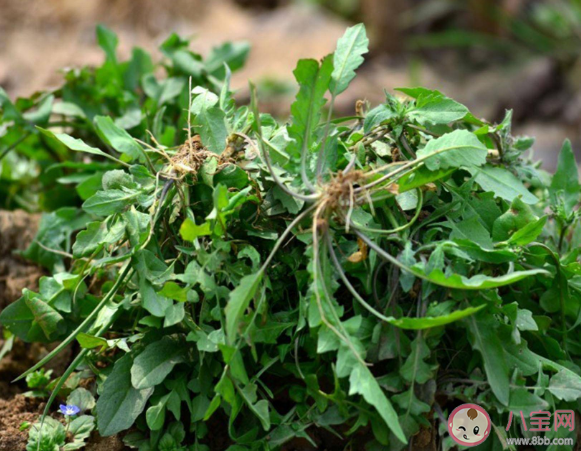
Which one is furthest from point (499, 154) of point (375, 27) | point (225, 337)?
point (375, 27)

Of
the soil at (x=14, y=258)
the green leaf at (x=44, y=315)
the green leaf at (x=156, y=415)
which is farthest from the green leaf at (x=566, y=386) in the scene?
the soil at (x=14, y=258)

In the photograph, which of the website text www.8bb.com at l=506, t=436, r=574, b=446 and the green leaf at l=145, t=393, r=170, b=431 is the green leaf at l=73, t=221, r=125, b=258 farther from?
the website text www.8bb.com at l=506, t=436, r=574, b=446

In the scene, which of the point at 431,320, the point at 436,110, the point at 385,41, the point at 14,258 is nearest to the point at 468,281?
the point at 431,320

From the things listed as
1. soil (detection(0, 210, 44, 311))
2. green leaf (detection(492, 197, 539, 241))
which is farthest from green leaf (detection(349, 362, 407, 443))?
soil (detection(0, 210, 44, 311))

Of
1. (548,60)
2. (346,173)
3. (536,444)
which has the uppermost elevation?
(346,173)

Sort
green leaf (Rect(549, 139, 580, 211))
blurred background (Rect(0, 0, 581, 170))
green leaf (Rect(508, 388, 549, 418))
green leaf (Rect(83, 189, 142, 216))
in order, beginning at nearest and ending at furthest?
green leaf (Rect(508, 388, 549, 418))
green leaf (Rect(83, 189, 142, 216))
green leaf (Rect(549, 139, 580, 211))
blurred background (Rect(0, 0, 581, 170))

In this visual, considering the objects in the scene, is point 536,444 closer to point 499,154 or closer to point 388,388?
point 388,388
